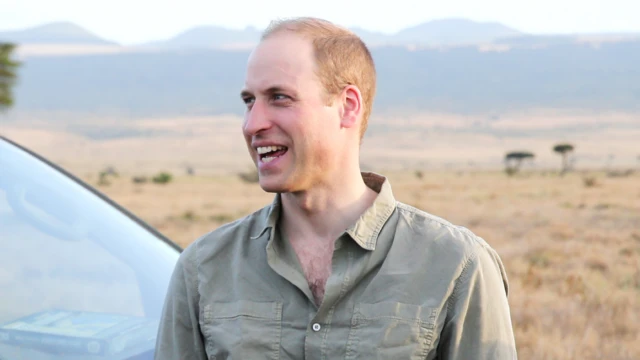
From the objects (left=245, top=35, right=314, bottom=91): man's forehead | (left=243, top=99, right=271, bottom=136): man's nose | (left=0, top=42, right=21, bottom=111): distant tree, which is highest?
(left=245, top=35, right=314, bottom=91): man's forehead

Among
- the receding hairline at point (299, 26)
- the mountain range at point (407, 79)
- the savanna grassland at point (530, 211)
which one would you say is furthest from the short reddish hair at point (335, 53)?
the mountain range at point (407, 79)

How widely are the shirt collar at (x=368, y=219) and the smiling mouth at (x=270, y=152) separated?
0.12m

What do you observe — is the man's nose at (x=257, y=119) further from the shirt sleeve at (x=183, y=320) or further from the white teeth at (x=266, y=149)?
the shirt sleeve at (x=183, y=320)

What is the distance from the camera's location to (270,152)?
1955 mm

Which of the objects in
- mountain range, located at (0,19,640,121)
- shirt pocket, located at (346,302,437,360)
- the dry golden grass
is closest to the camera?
shirt pocket, located at (346,302,437,360)

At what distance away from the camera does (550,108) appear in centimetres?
10231

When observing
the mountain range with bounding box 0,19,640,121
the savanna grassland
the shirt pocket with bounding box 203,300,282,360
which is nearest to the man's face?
the shirt pocket with bounding box 203,300,282,360

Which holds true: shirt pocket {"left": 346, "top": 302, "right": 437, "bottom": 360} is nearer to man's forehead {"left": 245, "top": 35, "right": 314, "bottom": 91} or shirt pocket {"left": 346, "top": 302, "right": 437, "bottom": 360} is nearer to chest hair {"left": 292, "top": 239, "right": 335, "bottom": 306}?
chest hair {"left": 292, "top": 239, "right": 335, "bottom": 306}

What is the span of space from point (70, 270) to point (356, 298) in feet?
2.40

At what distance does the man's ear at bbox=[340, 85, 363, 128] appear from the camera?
6.63 ft

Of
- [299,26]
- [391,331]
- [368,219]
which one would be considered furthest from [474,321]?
[299,26]

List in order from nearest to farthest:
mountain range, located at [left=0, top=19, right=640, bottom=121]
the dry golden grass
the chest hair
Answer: the chest hair, the dry golden grass, mountain range, located at [left=0, top=19, right=640, bottom=121]

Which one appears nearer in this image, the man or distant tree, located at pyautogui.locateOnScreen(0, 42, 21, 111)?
the man

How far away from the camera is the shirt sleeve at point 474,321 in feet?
6.20
